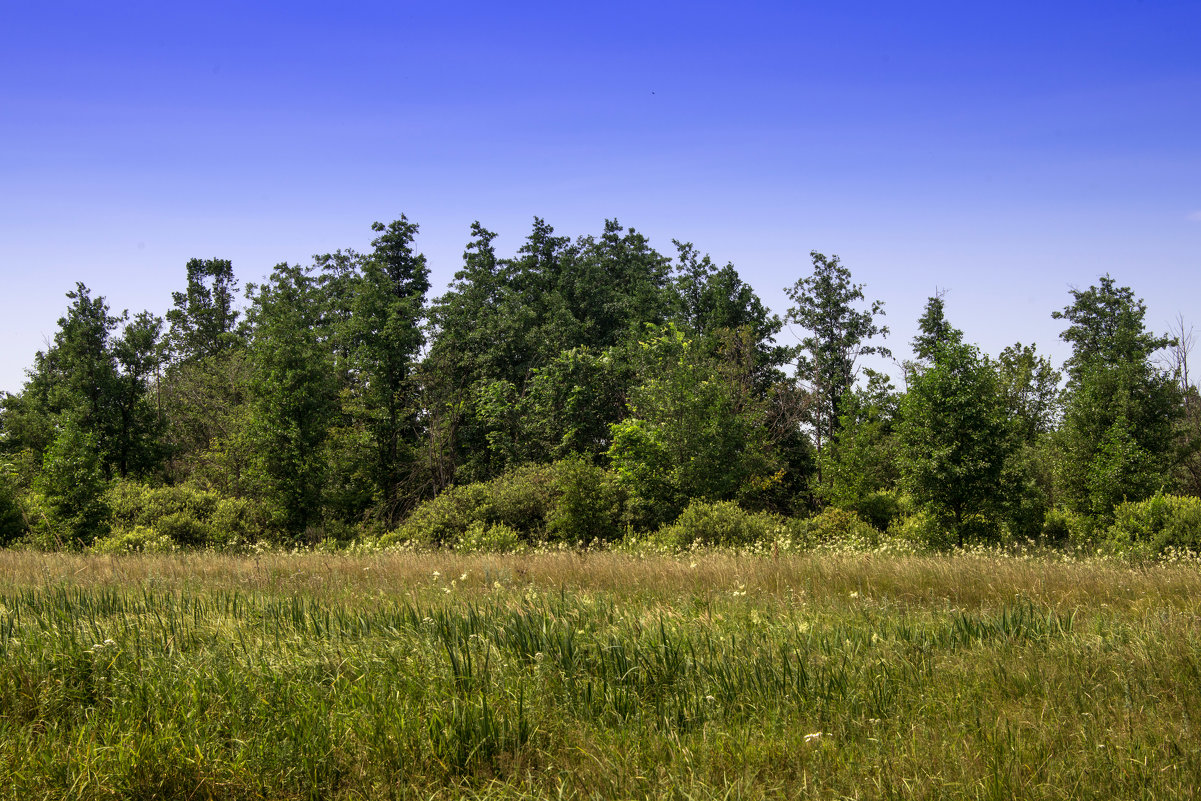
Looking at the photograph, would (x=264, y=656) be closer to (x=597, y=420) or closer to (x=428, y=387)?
(x=597, y=420)

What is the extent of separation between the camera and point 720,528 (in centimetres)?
1956

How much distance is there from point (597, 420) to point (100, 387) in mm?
26500

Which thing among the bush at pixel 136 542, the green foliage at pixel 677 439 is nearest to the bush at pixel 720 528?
the green foliage at pixel 677 439

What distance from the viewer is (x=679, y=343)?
1273 inches

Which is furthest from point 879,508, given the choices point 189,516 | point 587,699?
point 587,699

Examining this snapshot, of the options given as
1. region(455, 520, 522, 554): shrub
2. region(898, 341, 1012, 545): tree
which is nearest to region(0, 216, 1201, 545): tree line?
region(898, 341, 1012, 545): tree

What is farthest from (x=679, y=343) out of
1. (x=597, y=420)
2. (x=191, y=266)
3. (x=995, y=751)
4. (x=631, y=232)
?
(x=191, y=266)

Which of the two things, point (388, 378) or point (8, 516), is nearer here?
point (8, 516)

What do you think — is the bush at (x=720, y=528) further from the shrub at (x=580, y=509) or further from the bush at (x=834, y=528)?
the shrub at (x=580, y=509)

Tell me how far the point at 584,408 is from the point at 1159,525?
22.6 metres

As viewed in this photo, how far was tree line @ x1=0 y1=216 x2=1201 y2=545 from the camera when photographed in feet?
75.6

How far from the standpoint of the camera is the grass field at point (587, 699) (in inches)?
161

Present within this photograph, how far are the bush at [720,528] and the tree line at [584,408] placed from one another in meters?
3.87

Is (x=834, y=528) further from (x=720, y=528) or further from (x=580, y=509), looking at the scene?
(x=720, y=528)
